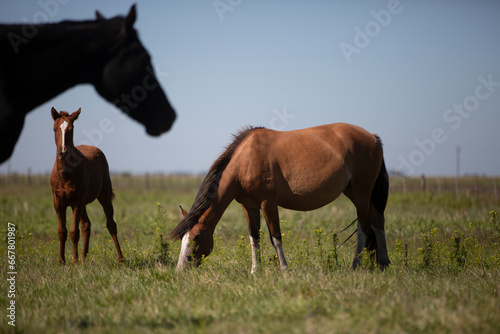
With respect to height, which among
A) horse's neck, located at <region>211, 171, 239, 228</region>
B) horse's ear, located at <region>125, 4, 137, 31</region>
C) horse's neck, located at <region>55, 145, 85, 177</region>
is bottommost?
horse's neck, located at <region>211, 171, 239, 228</region>

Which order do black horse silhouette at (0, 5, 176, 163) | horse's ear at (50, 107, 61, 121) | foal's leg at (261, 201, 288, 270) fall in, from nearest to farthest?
black horse silhouette at (0, 5, 176, 163)
foal's leg at (261, 201, 288, 270)
horse's ear at (50, 107, 61, 121)

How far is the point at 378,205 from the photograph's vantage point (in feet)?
21.7

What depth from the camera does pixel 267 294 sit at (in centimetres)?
427

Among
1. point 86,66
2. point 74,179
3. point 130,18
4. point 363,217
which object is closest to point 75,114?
point 74,179

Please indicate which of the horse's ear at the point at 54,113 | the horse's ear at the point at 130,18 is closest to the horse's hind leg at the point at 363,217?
the horse's ear at the point at 130,18

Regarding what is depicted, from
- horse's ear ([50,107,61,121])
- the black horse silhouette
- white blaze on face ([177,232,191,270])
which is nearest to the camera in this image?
the black horse silhouette

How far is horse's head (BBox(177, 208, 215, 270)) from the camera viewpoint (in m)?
5.53

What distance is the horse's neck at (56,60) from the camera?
10.8 ft

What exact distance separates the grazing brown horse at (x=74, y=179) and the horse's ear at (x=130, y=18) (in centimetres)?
286

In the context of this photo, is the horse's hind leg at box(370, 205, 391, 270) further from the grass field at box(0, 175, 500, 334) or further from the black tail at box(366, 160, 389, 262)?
the grass field at box(0, 175, 500, 334)

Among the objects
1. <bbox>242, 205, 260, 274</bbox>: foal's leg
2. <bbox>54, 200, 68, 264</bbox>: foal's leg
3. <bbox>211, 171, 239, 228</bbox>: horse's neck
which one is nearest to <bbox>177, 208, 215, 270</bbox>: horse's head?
<bbox>211, 171, 239, 228</bbox>: horse's neck

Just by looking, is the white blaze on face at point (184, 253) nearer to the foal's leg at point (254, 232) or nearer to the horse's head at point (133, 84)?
the foal's leg at point (254, 232)

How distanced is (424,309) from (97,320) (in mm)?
3244

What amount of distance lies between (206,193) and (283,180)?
1223 millimetres
